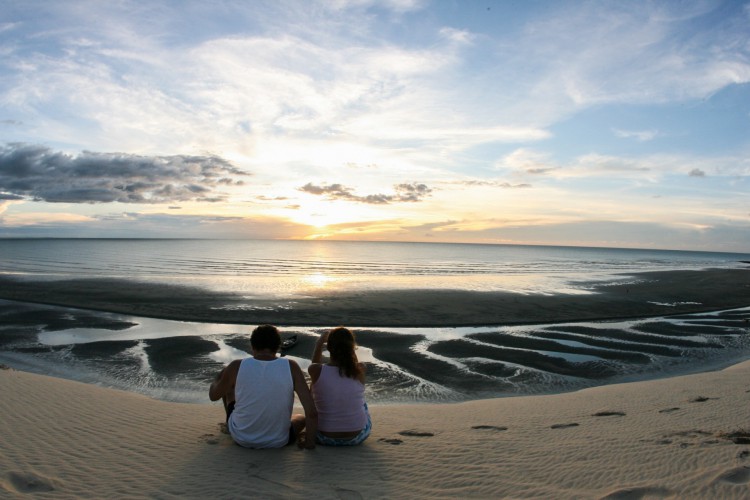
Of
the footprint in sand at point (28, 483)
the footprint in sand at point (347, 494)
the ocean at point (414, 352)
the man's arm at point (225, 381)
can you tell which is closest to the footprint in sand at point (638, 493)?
the footprint in sand at point (347, 494)

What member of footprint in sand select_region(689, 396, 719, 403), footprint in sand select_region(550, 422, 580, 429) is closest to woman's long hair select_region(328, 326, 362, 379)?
footprint in sand select_region(550, 422, 580, 429)

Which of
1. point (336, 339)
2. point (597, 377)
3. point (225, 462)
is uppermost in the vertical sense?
point (336, 339)

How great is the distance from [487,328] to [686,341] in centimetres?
779

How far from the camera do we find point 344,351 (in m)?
6.30

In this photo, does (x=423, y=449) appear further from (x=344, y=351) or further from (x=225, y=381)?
(x=225, y=381)

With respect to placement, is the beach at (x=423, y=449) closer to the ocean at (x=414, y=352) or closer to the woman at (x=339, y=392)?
the woman at (x=339, y=392)

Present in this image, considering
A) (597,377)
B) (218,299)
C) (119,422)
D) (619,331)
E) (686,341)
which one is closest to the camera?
(119,422)

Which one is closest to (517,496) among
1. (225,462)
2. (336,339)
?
(336,339)

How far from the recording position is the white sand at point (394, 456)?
5.24 metres

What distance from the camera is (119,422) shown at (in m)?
7.85

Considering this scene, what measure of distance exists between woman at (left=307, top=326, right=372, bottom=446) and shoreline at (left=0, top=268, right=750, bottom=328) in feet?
50.2

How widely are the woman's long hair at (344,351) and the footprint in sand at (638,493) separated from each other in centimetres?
319

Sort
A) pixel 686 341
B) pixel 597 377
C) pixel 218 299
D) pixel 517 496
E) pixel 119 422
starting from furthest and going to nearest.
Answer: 1. pixel 218 299
2. pixel 686 341
3. pixel 597 377
4. pixel 119 422
5. pixel 517 496

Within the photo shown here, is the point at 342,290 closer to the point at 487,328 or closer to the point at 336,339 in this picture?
the point at 487,328
